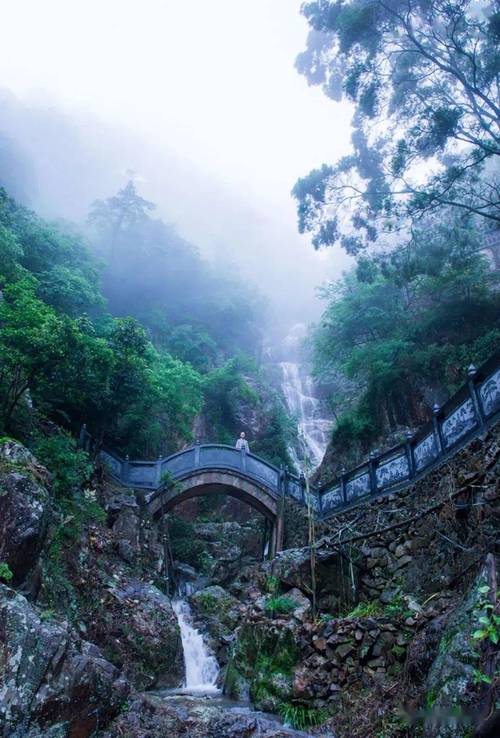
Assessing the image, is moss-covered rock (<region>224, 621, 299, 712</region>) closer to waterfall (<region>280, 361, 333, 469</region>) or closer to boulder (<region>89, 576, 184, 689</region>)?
boulder (<region>89, 576, 184, 689</region>)

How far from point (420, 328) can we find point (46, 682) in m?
13.9

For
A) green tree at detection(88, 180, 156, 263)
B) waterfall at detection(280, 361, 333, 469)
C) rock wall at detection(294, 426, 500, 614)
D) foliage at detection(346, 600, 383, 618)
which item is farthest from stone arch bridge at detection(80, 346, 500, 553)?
green tree at detection(88, 180, 156, 263)

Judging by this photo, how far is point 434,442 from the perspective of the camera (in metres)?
7.17

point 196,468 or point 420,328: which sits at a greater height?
point 420,328

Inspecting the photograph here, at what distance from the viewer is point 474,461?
5742mm

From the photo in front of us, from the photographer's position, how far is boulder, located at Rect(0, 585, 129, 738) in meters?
3.96

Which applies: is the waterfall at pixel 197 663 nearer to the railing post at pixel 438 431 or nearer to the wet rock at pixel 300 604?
the wet rock at pixel 300 604

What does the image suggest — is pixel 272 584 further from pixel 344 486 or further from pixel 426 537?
pixel 344 486

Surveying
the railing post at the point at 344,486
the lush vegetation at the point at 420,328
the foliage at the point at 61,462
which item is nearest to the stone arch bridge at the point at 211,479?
the railing post at the point at 344,486

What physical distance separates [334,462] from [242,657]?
945 cm

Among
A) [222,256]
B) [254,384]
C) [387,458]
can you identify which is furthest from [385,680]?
[222,256]

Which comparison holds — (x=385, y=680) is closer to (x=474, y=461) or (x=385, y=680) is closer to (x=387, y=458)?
(x=474, y=461)

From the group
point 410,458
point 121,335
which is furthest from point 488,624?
point 121,335

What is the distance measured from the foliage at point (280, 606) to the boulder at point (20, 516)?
3347mm
